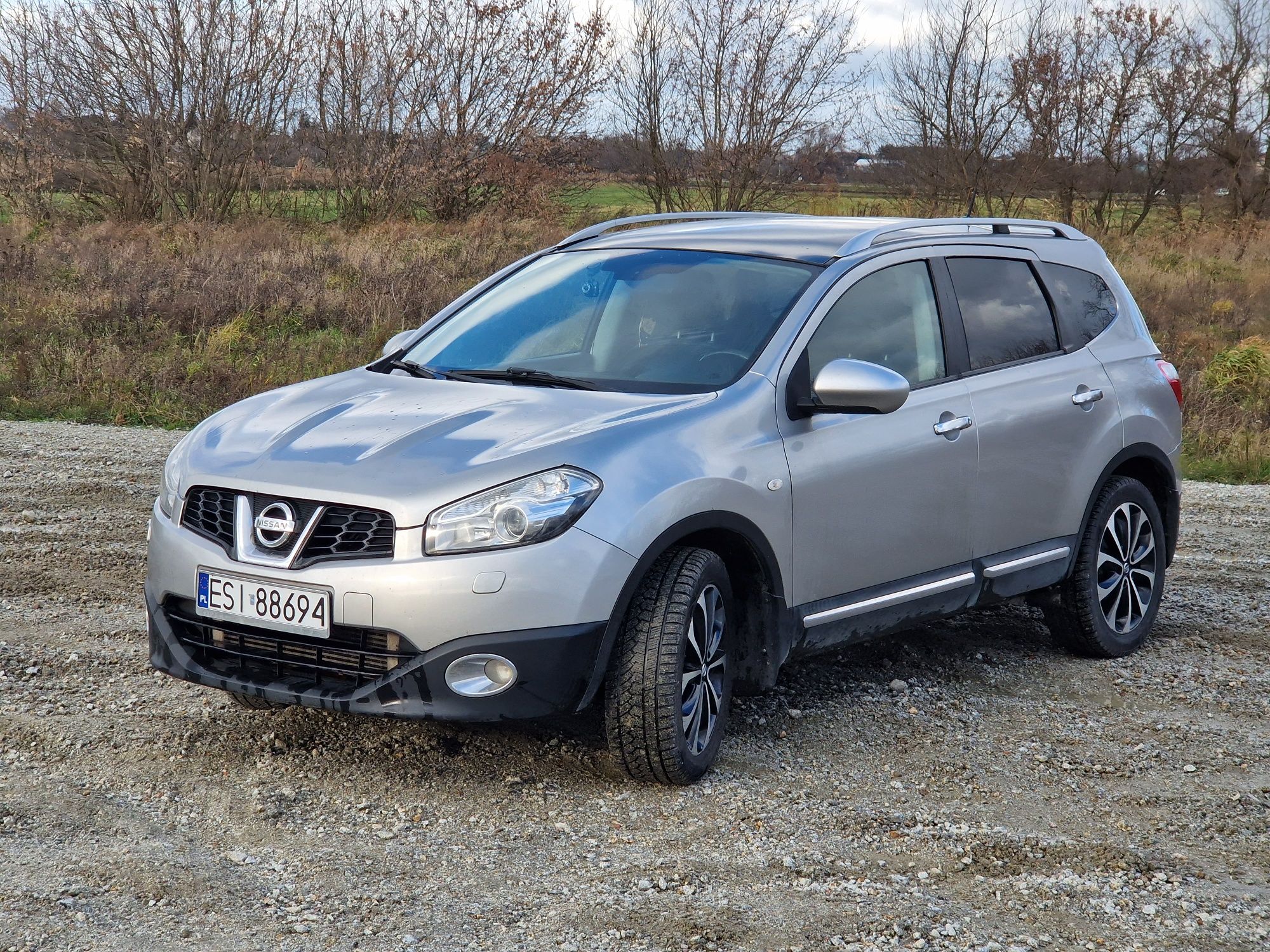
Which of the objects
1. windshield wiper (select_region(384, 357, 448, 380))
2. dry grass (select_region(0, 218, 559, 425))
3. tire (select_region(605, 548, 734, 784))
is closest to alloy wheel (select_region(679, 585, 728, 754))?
tire (select_region(605, 548, 734, 784))

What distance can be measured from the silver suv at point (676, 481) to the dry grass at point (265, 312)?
5892 millimetres

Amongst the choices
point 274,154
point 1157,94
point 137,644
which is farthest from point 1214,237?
point 137,644

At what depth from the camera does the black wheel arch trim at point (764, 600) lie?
3736 mm

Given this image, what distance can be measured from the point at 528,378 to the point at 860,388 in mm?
1151

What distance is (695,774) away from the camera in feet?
13.4

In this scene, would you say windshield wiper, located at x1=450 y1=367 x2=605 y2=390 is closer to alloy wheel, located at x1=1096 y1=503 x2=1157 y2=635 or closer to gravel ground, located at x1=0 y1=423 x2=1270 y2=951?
gravel ground, located at x1=0 y1=423 x2=1270 y2=951

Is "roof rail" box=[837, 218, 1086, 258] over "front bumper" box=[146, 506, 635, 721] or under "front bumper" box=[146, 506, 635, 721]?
over

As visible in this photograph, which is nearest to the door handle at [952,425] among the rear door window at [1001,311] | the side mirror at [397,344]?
the rear door window at [1001,311]

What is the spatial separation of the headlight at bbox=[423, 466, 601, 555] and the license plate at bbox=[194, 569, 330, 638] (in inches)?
14.3

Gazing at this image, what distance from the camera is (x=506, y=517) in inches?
143

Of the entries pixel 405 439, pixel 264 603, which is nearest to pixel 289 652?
pixel 264 603

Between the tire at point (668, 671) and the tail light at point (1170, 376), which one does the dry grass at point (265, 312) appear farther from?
the tire at point (668, 671)

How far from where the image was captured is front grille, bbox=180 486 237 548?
385 cm

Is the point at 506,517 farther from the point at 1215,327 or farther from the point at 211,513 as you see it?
the point at 1215,327
